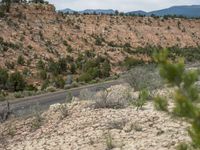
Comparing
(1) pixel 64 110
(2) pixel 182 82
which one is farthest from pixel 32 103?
(2) pixel 182 82

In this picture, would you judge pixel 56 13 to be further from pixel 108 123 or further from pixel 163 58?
pixel 163 58

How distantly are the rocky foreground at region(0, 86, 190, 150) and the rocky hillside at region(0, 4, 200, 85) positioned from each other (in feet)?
81.6

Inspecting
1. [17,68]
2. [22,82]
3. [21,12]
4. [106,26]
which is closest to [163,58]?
[22,82]

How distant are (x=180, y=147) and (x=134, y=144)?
443cm

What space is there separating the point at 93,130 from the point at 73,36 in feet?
152

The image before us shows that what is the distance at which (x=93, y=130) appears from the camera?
12.8m

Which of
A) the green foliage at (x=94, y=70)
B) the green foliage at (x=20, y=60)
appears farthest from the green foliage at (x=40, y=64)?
the green foliage at (x=94, y=70)

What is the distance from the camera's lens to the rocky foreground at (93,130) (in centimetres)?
1138

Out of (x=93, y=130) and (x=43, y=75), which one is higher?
(x=93, y=130)

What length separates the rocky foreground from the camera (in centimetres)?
1138

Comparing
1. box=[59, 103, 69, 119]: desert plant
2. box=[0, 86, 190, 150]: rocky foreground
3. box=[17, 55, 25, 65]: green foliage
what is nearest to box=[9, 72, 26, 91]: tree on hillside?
box=[17, 55, 25, 65]: green foliage

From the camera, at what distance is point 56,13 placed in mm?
64312

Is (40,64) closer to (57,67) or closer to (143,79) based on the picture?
(57,67)

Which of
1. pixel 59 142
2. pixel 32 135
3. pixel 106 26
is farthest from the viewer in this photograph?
pixel 106 26
